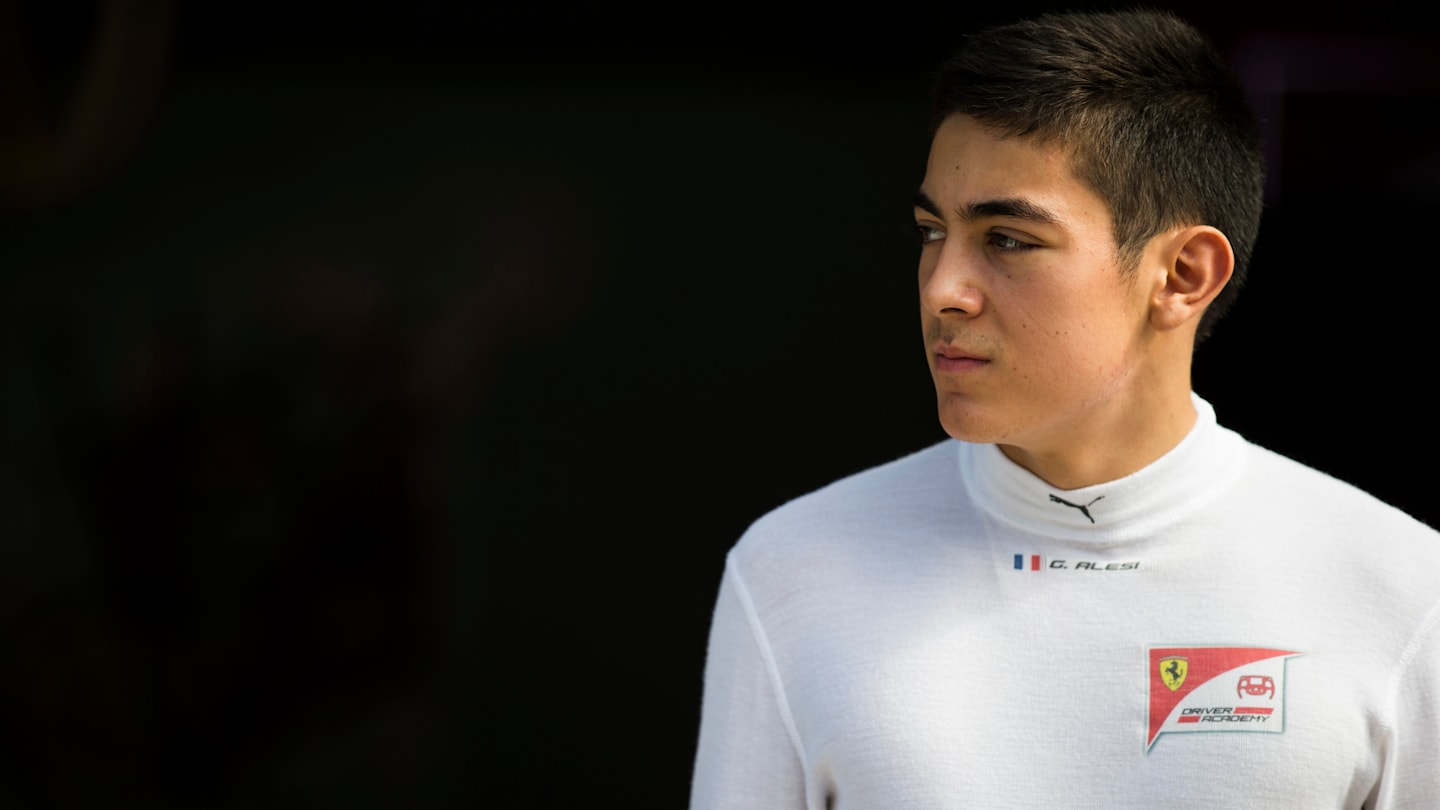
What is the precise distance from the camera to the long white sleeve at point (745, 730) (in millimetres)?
1587

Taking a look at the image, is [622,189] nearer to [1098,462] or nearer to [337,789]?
[337,789]

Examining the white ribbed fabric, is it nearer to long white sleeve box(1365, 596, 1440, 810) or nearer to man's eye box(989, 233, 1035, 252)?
long white sleeve box(1365, 596, 1440, 810)

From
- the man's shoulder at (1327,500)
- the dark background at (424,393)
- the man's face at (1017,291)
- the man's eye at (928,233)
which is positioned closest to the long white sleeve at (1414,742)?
the man's shoulder at (1327,500)

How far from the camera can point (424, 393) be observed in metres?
3.62

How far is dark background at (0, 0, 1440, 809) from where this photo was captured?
3.53 m

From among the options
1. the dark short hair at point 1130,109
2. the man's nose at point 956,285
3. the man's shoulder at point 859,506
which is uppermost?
the dark short hair at point 1130,109

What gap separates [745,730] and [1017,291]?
21.6 inches

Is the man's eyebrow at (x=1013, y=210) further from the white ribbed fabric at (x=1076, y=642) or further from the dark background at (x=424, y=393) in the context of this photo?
the dark background at (x=424, y=393)

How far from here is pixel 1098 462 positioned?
1.61m

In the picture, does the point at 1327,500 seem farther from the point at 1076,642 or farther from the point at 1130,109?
the point at 1130,109

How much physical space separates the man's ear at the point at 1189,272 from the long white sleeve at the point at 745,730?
21.6 inches

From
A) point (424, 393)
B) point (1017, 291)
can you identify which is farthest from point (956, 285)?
point (424, 393)

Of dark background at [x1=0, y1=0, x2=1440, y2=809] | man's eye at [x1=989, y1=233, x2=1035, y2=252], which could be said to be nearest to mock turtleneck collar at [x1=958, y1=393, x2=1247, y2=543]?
man's eye at [x1=989, y1=233, x2=1035, y2=252]

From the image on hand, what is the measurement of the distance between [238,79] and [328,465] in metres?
0.94
